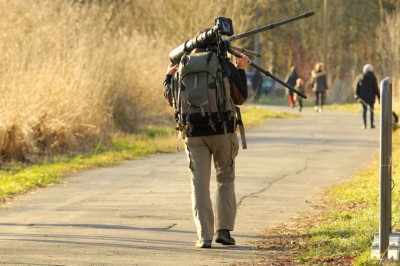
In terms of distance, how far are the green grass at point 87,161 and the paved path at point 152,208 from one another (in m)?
0.31

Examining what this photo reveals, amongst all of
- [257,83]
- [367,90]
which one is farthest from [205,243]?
[257,83]

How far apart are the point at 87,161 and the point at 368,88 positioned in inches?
418

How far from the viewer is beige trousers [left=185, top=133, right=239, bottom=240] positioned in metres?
9.49

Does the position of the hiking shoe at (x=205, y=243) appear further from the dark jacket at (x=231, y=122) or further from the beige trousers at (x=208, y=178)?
the dark jacket at (x=231, y=122)

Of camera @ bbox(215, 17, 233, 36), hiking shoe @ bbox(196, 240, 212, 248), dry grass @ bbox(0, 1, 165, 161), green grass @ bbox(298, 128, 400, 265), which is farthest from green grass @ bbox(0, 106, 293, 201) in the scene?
camera @ bbox(215, 17, 233, 36)

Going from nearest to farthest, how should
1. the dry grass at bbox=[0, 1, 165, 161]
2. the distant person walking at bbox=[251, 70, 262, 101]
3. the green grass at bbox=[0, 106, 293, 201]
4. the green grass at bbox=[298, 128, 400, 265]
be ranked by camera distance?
the green grass at bbox=[298, 128, 400, 265] → the green grass at bbox=[0, 106, 293, 201] → the dry grass at bbox=[0, 1, 165, 161] → the distant person walking at bbox=[251, 70, 262, 101]

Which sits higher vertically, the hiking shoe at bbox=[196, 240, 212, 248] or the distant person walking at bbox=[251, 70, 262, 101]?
the hiking shoe at bbox=[196, 240, 212, 248]

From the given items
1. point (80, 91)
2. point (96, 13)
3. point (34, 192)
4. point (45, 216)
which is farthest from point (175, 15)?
point (45, 216)

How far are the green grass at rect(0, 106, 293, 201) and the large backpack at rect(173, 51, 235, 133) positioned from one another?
4.62 meters

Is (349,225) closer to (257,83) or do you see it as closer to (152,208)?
(152,208)

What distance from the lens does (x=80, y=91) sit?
21.3m

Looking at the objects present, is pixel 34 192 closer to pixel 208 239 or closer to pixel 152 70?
pixel 208 239

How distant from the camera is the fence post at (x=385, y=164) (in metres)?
7.71

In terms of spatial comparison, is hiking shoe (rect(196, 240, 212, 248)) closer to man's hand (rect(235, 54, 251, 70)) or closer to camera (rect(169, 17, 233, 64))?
man's hand (rect(235, 54, 251, 70))
